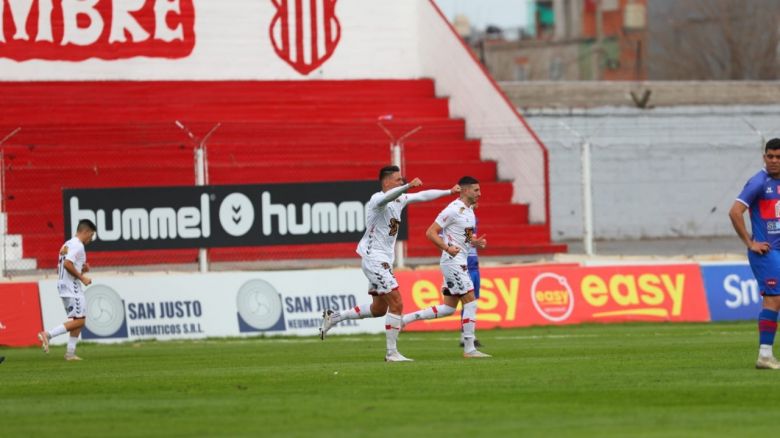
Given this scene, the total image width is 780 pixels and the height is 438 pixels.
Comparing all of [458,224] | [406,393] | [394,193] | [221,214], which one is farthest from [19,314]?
[406,393]

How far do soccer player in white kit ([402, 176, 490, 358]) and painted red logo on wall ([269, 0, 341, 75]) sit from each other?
18564 mm

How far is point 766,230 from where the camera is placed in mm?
15078

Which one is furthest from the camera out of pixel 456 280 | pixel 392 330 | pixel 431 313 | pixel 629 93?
pixel 629 93

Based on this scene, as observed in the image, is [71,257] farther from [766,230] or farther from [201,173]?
[766,230]

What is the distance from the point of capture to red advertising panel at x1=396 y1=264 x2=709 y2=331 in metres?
27.3

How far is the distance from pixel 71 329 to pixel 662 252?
20.5 meters

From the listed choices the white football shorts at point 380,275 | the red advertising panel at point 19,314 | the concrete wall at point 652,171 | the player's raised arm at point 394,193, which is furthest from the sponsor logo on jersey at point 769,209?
the concrete wall at point 652,171

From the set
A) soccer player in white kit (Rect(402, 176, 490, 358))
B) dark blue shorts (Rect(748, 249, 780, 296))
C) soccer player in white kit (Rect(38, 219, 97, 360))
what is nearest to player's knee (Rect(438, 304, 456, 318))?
soccer player in white kit (Rect(402, 176, 490, 358))

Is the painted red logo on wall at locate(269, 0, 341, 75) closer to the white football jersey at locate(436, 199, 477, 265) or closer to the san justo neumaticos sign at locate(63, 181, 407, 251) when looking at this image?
the san justo neumaticos sign at locate(63, 181, 407, 251)

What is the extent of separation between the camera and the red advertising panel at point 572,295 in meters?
27.3

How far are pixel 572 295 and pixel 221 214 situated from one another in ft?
21.7

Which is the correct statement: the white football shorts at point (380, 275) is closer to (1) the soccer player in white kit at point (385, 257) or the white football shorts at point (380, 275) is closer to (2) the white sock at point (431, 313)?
(1) the soccer player in white kit at point (385, 257)

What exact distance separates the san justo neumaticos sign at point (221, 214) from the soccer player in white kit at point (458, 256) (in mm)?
8519

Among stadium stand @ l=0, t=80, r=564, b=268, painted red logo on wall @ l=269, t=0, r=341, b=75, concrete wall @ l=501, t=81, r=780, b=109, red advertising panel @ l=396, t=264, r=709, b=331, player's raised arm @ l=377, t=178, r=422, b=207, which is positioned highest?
painted red logo on wall @ l=269, t=0, r=341, b=75
